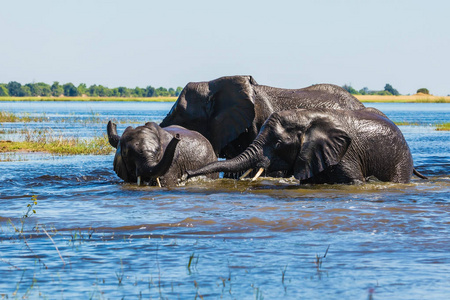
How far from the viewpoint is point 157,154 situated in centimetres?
1178

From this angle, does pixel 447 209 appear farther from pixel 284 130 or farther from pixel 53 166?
pixel 53 166

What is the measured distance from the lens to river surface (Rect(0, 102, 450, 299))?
20.6ft

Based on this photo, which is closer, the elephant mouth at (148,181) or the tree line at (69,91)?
the elephant mouth at (148,181)

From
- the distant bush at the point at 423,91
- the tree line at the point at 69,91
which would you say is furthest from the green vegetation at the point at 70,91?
the distant bush at the point at 423,91

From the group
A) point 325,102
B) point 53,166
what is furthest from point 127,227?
point 53,166

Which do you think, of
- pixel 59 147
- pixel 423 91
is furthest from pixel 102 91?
pixel 59 147

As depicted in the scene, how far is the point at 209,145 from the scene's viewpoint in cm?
1312

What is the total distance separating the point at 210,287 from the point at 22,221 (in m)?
→ 3.69

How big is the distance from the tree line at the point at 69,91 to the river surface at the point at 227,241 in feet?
506

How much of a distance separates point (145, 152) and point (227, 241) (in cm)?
384

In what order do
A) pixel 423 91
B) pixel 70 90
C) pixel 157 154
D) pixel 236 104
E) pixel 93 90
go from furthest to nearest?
pixel 70 90
pixel 93 90
pixel 423 91
pixel 236 104
pixel 157 154

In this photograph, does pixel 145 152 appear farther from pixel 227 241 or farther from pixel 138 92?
pixel 138 92

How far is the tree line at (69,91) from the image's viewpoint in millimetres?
166375

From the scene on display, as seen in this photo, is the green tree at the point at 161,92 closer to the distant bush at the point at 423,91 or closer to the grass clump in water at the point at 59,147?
the distant bush at the point at 423,91
